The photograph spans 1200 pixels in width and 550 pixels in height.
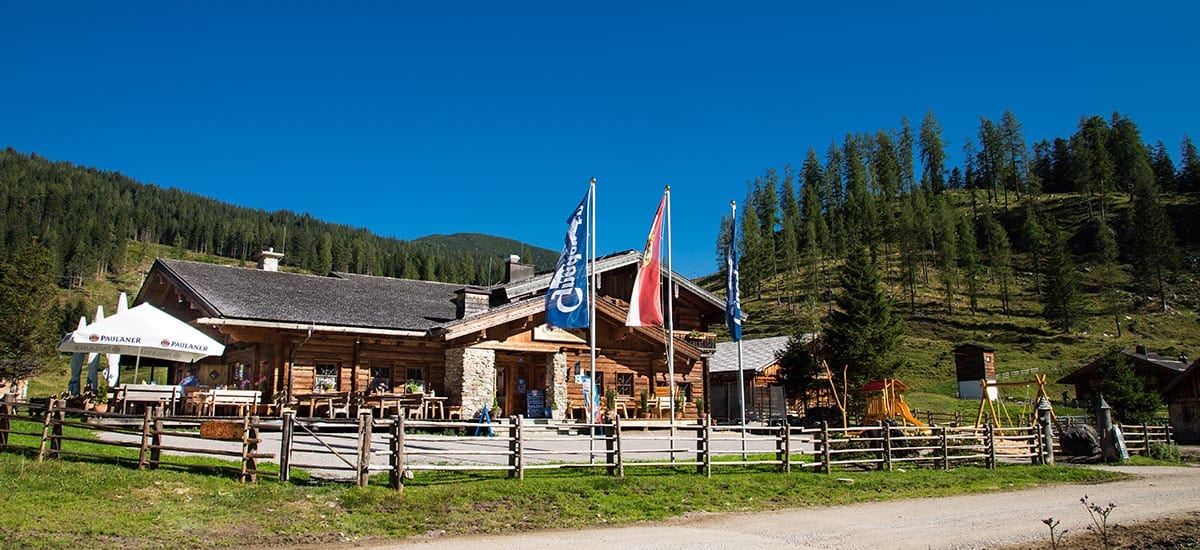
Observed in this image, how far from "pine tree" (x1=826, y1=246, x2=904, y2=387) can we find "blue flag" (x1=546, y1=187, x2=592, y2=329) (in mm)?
23656

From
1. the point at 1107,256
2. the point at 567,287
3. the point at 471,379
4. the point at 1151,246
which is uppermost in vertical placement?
the point at 1107,256

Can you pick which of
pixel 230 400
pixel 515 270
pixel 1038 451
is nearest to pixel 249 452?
pixel 230 400

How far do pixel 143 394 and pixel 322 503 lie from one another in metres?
10.6

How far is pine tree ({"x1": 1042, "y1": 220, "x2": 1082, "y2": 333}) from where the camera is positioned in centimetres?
6962

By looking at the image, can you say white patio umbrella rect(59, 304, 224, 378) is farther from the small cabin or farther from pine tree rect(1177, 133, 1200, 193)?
pine tree rect(1177, 133, 1200, 193)

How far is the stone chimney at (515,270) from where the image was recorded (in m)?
33.0

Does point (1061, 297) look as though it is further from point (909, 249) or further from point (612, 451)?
point (612, 451)

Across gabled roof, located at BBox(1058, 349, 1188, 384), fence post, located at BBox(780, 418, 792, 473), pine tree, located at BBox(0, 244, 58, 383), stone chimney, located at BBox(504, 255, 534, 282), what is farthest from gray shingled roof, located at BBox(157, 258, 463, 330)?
gabled roof, located at BBox(1058, 349, 1188, 384)

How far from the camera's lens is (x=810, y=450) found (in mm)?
22516

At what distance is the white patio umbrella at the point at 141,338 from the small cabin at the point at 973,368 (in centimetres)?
5103

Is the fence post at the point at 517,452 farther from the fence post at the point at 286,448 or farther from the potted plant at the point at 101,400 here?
the potted plant at the point at 101,400

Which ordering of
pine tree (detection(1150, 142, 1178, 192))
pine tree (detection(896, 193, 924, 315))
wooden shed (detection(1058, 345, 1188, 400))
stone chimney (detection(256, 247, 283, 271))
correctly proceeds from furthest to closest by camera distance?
pine tree (detection(1150, 142, 1178, 192)) → pine tree (detection(896, 193, 924, 315)) → wooden shed (detection(1058, 345, 1188, 400)) → stone chimney (detection(256, 247, 283, 271))

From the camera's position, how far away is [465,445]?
62.5 ft

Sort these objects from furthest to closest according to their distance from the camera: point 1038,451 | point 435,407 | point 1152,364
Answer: point 1152,364 → point 1038,451 → point 435,407
